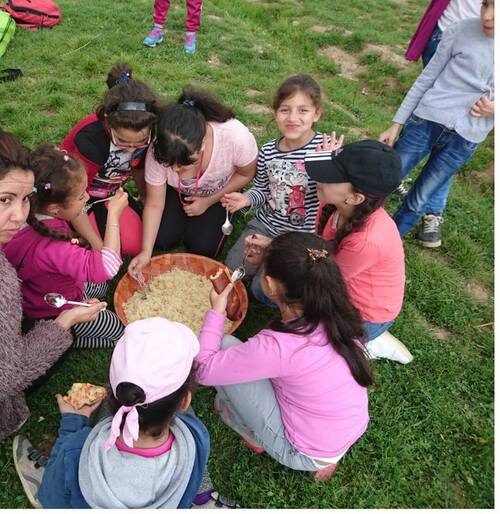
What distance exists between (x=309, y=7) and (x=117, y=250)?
7105 millimetres

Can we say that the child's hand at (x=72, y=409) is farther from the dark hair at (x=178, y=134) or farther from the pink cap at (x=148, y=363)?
the dark hair at (x=178, y=134)

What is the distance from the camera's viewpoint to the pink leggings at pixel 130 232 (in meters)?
2.88

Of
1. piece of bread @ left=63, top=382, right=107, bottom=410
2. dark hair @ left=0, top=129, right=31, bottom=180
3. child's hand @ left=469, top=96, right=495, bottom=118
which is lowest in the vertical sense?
piece of bread @ left=63, top=382, right=107, bottom=410

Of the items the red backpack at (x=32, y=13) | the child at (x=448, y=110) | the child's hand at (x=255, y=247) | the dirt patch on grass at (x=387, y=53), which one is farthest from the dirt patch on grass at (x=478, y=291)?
the red backpack at (x=32, y=13)

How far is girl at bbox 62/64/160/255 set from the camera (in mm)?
2346

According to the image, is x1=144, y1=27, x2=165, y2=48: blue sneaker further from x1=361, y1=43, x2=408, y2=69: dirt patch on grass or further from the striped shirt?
the striped shirt

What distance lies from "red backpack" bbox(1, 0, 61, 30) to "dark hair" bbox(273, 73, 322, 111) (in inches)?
174

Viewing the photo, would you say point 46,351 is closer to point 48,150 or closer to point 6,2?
point 48,150

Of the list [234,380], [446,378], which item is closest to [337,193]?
[234,380]

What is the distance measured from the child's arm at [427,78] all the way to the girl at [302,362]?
5.91 feet

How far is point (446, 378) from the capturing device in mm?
2631

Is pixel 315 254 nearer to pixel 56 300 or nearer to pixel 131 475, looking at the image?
pixel 131 475

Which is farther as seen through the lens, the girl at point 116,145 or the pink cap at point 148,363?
the girl at point 116,145

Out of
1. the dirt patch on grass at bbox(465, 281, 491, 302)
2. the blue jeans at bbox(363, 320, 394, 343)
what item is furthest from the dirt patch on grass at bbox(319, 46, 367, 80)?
the blue jeans at bbox(363, 320, 394, 343)
